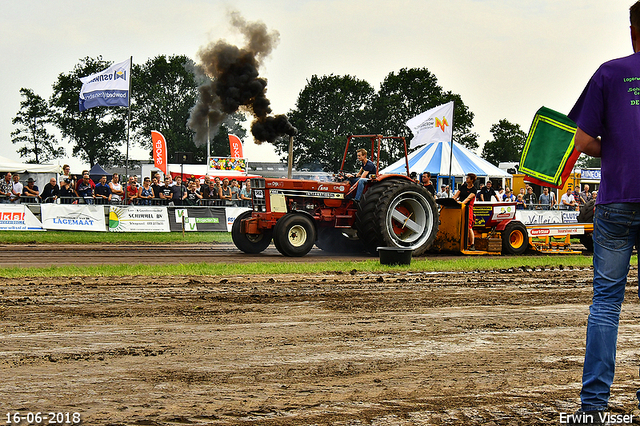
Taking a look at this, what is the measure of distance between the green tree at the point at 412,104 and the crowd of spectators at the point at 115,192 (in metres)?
49.2

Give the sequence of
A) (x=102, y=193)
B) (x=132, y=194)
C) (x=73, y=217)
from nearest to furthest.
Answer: (x=73, y=217), (x=102, y=193), (x=132, y=194)

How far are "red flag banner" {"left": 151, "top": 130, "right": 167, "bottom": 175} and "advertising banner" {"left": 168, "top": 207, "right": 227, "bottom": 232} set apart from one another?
20.8m

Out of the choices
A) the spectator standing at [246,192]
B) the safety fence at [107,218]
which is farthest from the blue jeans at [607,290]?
the spectator standing at [246,192]

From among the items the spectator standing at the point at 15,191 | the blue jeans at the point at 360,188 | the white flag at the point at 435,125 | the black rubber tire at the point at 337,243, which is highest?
the white flag at the point at 435,125

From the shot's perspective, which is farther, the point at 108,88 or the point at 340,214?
the point at 108,88

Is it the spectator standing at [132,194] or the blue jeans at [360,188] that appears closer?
the blue jeans at [360,188]

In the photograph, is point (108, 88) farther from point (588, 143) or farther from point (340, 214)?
point (588, 143)

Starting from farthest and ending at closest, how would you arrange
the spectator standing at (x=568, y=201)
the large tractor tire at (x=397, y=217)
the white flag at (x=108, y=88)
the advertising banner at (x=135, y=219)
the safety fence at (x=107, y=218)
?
the white flag at (x=108, y=88), the spectator standing at (x=568, y=201), the advertising banner at (x=135, y=219), the safety fence at (x=107, y=218), the large tractor tire at (x=397, y=217)

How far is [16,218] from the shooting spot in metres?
18.6

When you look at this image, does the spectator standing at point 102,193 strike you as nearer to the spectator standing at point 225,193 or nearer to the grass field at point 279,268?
the spectator standing at point 225,193

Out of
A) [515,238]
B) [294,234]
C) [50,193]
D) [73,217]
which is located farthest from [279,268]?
[50,193]

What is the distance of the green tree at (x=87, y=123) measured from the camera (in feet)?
237

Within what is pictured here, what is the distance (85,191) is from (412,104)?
54.4 metres

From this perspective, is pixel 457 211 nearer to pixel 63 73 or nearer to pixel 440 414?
pixel 440 414
